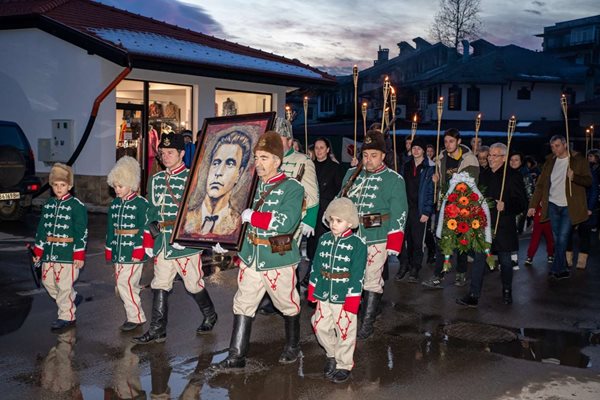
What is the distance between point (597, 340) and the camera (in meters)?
7.08

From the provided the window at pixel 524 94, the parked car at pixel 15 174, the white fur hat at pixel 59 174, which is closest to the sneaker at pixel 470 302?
the white fur hat at pixel 59 174

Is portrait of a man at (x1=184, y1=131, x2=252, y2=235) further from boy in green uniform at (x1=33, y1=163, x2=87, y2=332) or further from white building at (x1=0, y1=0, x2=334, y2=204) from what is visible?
white building at (x1=0, y1=0, x2=334, y2=204)

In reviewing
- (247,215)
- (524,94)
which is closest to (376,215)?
(247,215)

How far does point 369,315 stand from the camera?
6961mm

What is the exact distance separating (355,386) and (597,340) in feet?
10.2

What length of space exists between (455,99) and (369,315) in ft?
122

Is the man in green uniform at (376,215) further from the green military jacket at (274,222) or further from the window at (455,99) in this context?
the window at (455,99)

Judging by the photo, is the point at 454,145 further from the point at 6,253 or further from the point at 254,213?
the point at 6,253

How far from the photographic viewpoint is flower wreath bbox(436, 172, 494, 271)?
8.40 metres

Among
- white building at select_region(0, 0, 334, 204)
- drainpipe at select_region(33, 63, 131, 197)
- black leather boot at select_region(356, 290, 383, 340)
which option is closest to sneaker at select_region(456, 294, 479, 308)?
black leather boot at select_region(356, 290, 383, 340)

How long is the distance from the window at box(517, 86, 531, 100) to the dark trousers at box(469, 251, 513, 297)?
3658 cm

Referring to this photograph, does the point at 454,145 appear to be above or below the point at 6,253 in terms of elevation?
above

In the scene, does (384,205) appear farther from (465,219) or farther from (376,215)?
(465,219)

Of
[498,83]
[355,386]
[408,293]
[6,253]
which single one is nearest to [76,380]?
[355,386]
